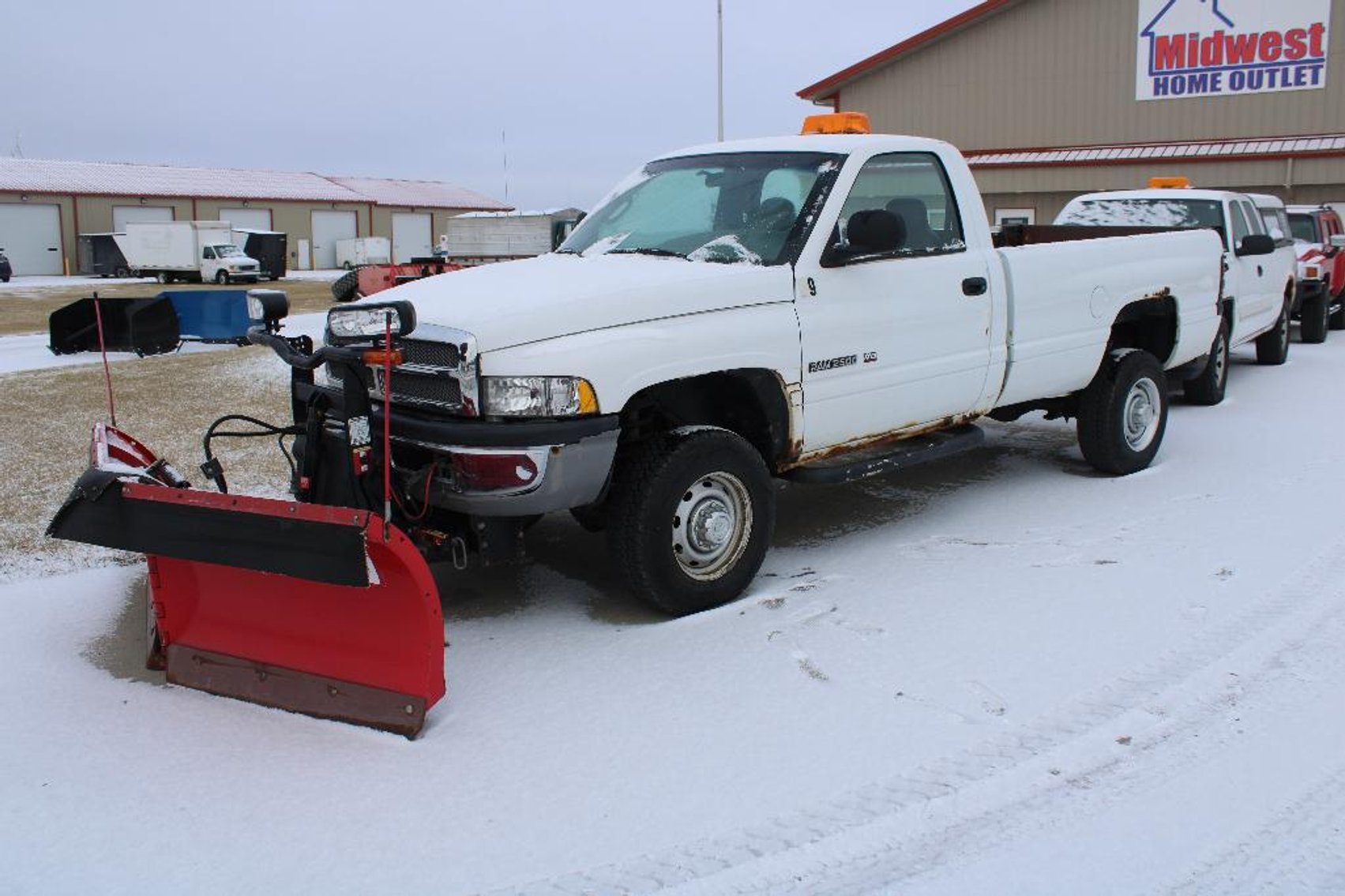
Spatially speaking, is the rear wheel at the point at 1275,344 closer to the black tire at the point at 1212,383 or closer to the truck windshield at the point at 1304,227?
the black tire at the point at 1212,383

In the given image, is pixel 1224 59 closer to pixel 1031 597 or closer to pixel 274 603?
pixel 1031 597

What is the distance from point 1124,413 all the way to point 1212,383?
11.3 ft

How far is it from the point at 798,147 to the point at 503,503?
2.55m

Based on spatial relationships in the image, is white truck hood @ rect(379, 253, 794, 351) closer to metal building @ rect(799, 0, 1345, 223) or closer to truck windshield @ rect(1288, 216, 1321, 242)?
truck windshield @ rect(1288, 216, 1321, 242)

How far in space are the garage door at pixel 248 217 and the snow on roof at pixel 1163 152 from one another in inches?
1651

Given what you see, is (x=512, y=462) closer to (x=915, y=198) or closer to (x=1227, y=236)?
(x=915, y=198)

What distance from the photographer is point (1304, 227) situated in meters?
15.4

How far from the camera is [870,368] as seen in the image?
18.0ft

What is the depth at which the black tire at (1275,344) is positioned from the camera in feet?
41.2

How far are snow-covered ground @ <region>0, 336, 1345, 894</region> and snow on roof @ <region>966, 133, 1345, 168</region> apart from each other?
2066 cm

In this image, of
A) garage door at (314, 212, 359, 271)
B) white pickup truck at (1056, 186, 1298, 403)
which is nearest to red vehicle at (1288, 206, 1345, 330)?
white pickup truck at (1056, 186, 1298, 403)

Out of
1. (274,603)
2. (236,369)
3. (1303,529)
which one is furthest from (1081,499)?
(236,369)

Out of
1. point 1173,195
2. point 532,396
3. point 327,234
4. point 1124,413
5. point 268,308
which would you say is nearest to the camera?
point 532,396

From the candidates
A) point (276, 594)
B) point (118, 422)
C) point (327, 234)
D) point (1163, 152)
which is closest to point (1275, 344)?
point (118, 422)
